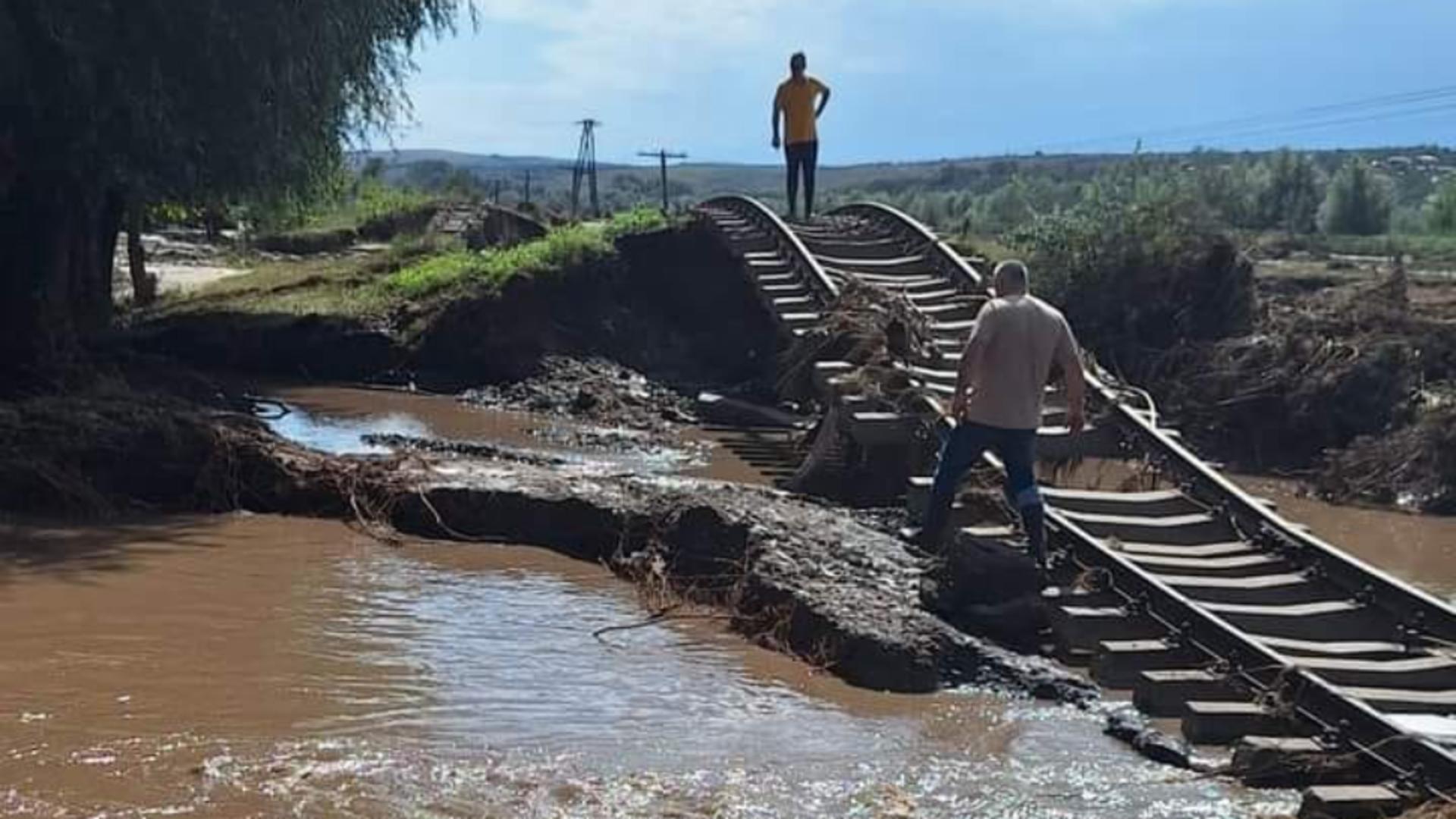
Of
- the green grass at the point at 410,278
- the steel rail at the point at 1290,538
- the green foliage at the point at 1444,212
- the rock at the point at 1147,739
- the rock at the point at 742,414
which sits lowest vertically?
the rock at the point at 1147,739

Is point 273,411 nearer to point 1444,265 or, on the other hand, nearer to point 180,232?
point 1444,265

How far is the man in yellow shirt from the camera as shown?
21641mm

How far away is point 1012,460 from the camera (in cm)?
1074

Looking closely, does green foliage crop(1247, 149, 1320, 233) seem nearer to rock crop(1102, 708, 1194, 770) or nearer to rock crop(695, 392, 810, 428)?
rock crop(695, 392, 810, 428)

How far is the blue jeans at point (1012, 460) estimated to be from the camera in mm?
10672

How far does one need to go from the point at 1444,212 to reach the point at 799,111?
18549 millimetres

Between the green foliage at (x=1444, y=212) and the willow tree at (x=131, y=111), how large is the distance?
22.4 m

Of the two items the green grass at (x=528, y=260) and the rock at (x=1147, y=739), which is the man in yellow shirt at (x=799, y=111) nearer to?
the green grass at (x=528, y=260)

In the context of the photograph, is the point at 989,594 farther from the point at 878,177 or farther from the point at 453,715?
the point at 878,177

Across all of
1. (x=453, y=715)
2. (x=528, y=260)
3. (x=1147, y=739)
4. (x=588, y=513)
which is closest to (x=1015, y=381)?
(x=1147, y=739)

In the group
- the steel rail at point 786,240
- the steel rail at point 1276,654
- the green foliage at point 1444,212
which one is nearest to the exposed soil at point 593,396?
the steel rail at point 786,240

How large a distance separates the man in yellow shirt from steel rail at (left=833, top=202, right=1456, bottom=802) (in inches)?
357

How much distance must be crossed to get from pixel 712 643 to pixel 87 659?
3.31m

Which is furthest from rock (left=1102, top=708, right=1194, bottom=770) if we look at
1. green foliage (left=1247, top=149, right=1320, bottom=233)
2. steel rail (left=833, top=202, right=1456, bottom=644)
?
green foliage (left=1247, top=149, right=1320, bottom=233)
